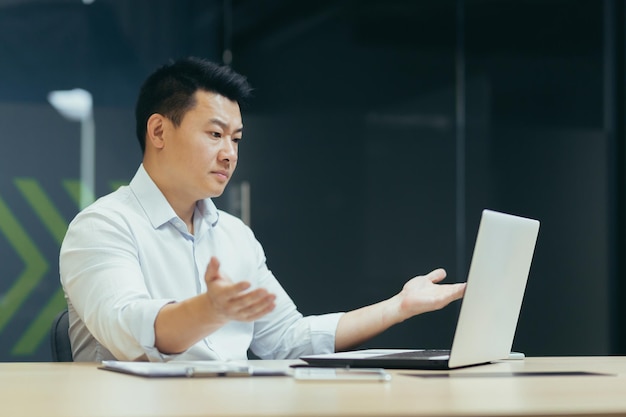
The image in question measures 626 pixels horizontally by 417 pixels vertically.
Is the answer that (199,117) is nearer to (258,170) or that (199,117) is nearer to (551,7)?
(258,170)

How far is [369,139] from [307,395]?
3088mm

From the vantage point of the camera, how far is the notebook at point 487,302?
1.68m

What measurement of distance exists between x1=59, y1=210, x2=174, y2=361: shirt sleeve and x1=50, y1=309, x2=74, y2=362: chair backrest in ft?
0.46

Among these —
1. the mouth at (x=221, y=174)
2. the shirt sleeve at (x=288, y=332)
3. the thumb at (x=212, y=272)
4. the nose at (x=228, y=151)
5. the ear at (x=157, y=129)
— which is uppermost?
the ear at (x=157, y=129)

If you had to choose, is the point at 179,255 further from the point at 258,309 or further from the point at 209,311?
the point at 258,309

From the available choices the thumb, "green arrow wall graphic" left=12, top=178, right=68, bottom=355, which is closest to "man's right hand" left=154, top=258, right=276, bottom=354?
the thumb

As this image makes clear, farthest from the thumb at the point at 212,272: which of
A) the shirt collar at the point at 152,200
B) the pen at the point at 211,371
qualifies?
the shirt collar at the point at 152,200

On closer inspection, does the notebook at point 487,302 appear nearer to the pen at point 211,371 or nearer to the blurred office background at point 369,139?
the pen at point 211,371

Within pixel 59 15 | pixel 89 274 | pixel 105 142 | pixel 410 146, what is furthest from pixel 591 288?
pixel 89 274

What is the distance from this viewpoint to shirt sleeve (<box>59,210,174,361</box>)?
1899 mm

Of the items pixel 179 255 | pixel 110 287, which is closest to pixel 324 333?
pixel 179 255

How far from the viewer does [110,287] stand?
2010 mm

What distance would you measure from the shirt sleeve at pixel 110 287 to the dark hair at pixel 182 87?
1.29ft

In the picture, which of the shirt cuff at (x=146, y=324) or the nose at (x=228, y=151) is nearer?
the shirt cuff at (x=146, y=324)
